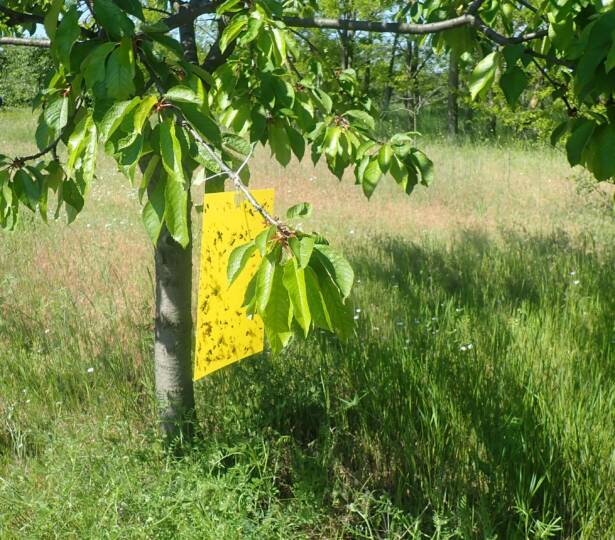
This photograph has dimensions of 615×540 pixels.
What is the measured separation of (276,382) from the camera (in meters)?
2.25

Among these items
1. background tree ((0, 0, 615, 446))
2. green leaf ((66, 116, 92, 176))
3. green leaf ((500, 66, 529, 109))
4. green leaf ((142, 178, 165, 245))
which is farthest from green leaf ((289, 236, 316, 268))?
green leaf ((500, 66, 529, 109))

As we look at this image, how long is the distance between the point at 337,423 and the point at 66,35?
1.48m

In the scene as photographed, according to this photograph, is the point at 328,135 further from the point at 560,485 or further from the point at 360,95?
the point at 560,485

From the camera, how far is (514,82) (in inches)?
56.7

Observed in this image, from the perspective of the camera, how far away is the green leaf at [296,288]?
2.46 ft

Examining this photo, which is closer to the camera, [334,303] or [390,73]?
[334,303]

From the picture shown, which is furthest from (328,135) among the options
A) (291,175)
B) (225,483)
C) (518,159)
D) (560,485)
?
(518,159)

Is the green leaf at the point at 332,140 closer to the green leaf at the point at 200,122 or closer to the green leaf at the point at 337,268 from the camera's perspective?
the green leaf at the point at 200,122

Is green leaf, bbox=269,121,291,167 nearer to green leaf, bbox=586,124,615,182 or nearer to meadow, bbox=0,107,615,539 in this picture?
green leaf, bbox=586,124,615,182

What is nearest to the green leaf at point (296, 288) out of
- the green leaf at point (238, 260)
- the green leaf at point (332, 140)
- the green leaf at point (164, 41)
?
the green leaf at point (238, 260)

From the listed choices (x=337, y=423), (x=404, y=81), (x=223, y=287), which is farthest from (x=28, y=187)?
(x=404, y=81)

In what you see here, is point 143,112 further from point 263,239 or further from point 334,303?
point 334,303

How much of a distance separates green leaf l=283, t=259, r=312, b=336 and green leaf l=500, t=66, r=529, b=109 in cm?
92

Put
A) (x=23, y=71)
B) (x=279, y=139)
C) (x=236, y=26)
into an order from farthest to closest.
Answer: (x=23, y=71)
(x=279, y=139)
(x=236, y=26)
